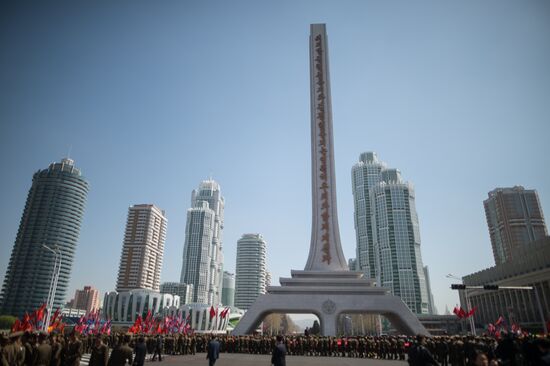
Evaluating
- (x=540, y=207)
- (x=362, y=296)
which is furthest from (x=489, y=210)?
(x=362, y=296)

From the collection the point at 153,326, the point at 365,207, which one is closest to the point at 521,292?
the point at 153,326

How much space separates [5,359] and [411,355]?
9.19 metres

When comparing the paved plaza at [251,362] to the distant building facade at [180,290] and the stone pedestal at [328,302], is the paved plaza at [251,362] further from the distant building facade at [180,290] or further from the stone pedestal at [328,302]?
the distant building facade at [180,290]

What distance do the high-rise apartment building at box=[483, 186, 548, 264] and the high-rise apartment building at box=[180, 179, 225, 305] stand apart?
4321 inches

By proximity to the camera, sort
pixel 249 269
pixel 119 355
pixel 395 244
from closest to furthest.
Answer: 1. pixel 119 355
2. pixel 395 244
3. pixel 249 269

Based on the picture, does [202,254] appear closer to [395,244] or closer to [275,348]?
[395,244]

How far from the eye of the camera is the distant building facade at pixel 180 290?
14288cm

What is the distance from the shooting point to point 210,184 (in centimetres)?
17788

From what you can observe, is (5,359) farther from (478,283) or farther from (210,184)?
(210,184)

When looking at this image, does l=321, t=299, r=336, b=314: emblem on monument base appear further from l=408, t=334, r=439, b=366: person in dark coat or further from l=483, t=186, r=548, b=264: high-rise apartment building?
l=483, t=186, r=548, b=264: high-rise apartment building

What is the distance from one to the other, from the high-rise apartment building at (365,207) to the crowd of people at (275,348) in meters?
92.4

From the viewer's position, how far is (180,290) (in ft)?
477

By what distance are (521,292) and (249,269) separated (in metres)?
111

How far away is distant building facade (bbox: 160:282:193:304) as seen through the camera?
143 meters
